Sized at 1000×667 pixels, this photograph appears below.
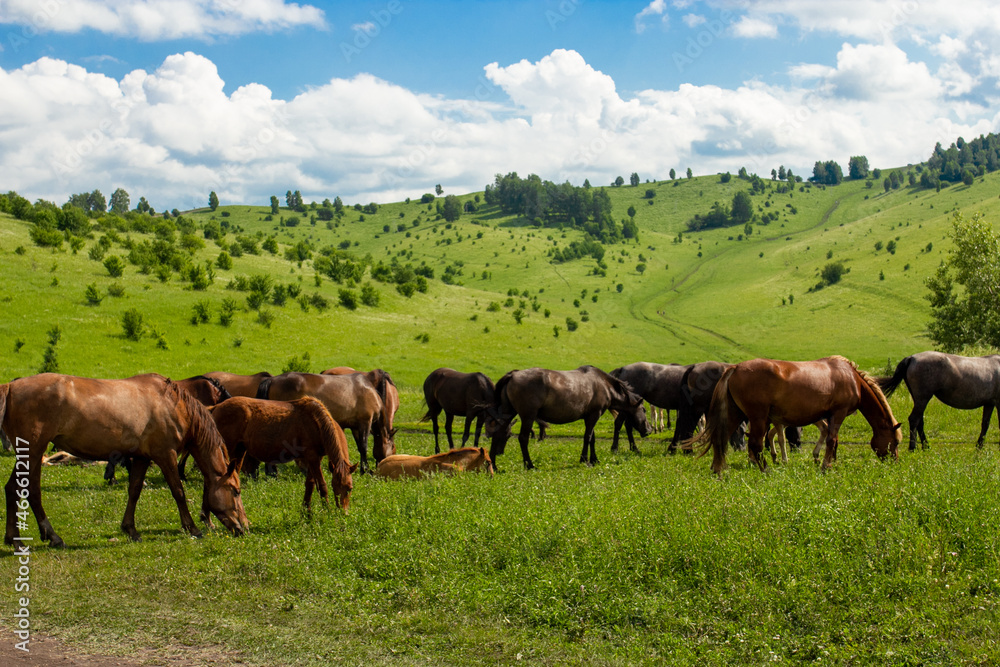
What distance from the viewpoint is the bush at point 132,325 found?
44.8 m

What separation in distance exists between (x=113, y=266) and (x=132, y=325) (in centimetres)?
1056

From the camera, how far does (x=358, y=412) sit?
56.1ft

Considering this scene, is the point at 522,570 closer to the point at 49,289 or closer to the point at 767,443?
the point at 767,443

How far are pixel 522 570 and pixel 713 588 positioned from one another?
217cm

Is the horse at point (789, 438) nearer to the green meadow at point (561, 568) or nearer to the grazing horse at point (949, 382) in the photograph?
the green meadow at point (561, 568)

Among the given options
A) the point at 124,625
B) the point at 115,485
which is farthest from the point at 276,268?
the point at 124,625

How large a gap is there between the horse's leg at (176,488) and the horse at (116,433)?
14 millimetres

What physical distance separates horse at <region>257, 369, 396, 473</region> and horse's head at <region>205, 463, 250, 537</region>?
5554 mm

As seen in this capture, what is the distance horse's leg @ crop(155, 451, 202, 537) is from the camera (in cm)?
1053

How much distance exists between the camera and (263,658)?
21.6 feet

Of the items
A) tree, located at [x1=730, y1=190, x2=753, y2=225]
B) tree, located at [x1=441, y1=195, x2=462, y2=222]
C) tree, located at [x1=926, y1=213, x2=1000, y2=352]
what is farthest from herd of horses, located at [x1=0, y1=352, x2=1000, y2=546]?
tree, located at [x1=730, y1=190, x2=753, y2=225]

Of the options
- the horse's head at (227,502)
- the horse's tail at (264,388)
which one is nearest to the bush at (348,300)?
the horse's tail at (264,388)

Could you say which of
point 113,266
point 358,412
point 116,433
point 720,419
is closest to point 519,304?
point 113,266

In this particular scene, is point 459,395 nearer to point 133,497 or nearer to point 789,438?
point 789,438
